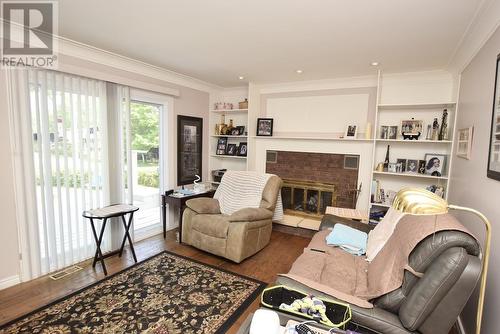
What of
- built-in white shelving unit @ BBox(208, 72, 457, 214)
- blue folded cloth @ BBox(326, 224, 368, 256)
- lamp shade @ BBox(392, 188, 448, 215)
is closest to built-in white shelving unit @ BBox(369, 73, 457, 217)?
built-in white shelving unit @ BBox(208, 72, 457, 214)

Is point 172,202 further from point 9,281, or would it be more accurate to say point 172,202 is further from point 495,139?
point 495,139

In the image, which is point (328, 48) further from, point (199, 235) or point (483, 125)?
point (199, 235)

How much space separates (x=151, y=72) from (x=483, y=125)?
3468 mm

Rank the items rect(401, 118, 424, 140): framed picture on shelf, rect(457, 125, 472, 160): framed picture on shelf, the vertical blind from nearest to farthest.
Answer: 1. rect(457, 125, 472, 160): framed picture on shelf
2. the vertical blind
3. rect(401, 118, 424, 140): framed picture on shelf

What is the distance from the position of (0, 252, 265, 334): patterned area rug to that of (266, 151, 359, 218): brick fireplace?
186 centimetres

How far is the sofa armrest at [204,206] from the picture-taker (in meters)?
3.22

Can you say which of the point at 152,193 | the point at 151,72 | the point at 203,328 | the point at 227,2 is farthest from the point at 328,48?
the point at 152,193

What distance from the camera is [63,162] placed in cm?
255

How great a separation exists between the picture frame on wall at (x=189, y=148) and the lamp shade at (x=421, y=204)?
3.34 meters

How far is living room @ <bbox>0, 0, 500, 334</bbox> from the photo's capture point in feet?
4.88

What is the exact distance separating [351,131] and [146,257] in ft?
10.3

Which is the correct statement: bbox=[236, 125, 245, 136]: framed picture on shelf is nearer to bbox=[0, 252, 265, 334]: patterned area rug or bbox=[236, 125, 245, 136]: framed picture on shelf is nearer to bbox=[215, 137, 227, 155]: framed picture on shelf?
bbox=[215, 137, 227, 155]: framed picture on shelf

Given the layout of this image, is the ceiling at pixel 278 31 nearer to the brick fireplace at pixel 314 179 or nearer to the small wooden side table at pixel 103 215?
the brick fireplace at pixel 314 179

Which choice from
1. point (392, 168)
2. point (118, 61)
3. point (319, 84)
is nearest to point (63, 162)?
point (118, 61)
